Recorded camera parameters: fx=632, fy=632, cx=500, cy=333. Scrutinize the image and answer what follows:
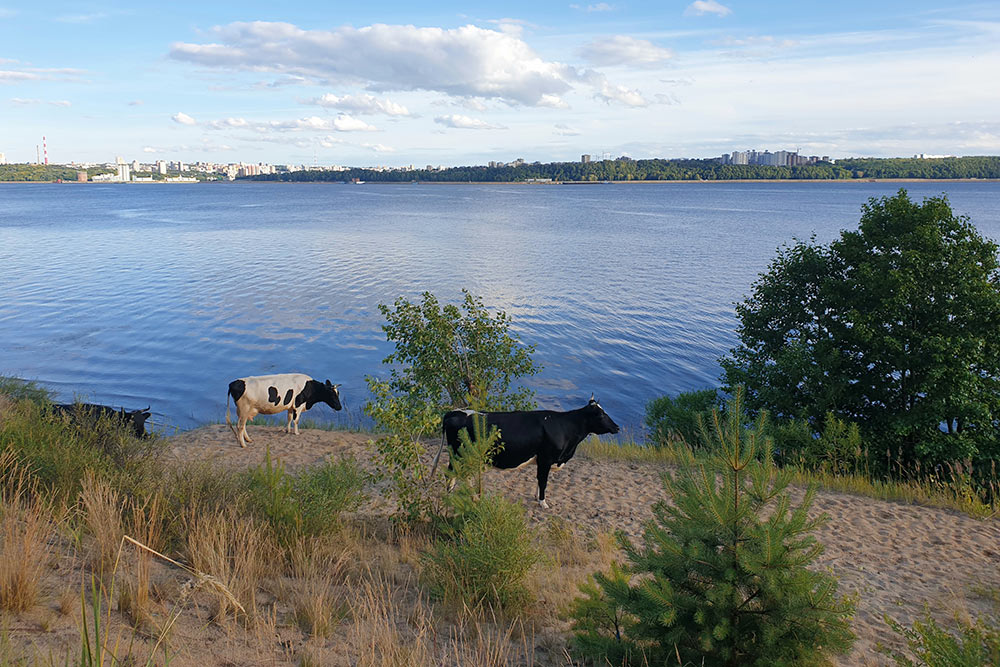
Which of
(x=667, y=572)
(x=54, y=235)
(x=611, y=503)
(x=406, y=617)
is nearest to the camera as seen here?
(x=667, y=572)

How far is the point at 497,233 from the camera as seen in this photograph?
3135 inches

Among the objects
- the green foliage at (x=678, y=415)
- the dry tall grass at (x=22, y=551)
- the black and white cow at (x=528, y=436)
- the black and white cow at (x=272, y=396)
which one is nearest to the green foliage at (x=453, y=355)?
the black and white cow at (x=272, y=396)

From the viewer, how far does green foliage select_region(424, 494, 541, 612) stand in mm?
6070

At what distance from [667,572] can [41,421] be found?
815 centimetres

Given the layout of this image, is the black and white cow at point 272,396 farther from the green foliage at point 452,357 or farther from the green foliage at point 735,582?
the green foliage at point 735,582

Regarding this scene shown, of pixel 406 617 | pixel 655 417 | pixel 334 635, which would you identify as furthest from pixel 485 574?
pixel 655 417

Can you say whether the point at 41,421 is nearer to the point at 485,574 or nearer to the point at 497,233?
the point at 485,574

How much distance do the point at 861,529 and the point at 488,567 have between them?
708 centimetres

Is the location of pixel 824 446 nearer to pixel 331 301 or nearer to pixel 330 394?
pixel 330 394

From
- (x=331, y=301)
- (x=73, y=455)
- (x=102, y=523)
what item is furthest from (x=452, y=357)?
(x=331, y=301)

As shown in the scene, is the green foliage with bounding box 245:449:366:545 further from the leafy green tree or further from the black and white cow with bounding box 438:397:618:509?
the leafy green tree

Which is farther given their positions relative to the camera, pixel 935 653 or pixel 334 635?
pixel 334 635

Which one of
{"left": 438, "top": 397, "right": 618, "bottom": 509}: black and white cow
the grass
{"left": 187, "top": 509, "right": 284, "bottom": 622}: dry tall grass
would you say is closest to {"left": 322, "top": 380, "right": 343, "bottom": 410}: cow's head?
{"left": 438, "top": 397, "right": 618, "bottom": 509}: black and white cow

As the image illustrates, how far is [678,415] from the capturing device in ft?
59.0
